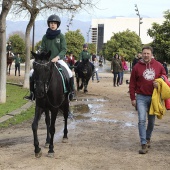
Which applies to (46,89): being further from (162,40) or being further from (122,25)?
(122,25)

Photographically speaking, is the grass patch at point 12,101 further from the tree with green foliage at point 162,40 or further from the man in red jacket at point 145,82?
the tree with green foliage at point 162,40

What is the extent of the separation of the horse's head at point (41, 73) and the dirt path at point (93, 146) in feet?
4.34

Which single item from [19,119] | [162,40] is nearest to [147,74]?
[19,119]

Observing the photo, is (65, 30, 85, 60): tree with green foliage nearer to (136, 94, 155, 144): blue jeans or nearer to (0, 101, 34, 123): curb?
(0, 101, 34, 123): curb

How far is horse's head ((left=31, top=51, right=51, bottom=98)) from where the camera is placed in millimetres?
7156

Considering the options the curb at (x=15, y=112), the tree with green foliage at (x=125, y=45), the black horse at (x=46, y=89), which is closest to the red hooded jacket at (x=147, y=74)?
the black horse at (x=46, y=89)

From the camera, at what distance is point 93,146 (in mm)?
8438

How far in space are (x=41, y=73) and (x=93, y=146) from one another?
223cm

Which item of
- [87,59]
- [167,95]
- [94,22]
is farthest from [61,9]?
[94,22]

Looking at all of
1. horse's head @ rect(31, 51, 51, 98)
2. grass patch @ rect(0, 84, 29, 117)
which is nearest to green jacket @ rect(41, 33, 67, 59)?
horse's head @ rect(31, 51, 51, 98)

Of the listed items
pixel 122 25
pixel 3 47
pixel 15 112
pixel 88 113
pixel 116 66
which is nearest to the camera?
pixel 15 112

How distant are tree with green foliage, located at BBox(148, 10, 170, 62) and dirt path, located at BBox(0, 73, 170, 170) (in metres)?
18.2

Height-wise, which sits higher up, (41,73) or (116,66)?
(41,73)

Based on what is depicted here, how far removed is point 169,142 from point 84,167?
9.57ft
